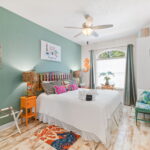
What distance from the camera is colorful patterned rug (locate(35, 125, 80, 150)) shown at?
1.91 m

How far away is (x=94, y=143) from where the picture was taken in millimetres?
1944

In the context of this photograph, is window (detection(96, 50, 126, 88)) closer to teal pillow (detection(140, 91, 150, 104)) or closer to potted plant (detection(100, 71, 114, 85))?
potted plant (detection(100, 71, 114, 85))

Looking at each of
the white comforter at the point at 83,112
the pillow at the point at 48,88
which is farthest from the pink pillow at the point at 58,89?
the white comforter at the point at 83,112

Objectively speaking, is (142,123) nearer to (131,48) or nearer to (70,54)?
(131,48)

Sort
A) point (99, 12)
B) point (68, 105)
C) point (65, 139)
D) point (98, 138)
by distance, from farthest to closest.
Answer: point (99, 12)
point (68, 105)
point (65, 139)
point (98, 138)

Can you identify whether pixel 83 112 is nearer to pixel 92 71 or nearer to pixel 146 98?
pixel 146 98

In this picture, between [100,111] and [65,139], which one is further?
[65,139]

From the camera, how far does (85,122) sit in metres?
1.98

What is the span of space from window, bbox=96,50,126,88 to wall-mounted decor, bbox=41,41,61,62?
2.24m

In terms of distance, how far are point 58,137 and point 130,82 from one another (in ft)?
11.7

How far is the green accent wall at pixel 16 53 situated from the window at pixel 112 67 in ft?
9.13

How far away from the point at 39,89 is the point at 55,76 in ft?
2.55

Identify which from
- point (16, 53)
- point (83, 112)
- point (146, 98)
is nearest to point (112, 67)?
point (146, 98)

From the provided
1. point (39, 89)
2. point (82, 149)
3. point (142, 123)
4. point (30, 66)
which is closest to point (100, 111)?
point (82, 149)
